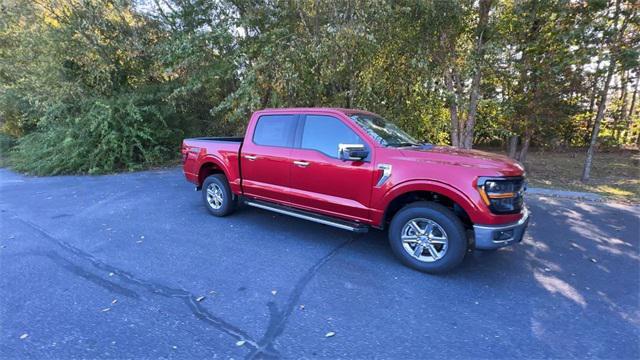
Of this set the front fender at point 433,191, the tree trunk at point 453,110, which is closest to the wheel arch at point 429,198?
the front fender at point 433,191

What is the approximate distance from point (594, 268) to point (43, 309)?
5742 mm

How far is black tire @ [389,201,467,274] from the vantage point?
3.43 meters

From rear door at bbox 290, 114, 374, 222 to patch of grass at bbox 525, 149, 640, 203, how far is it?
6378 mm

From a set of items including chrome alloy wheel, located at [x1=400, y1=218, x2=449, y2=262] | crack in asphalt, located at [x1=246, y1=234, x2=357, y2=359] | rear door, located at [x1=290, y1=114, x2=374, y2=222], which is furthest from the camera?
rear door, located at [x1=290, y1=114, x2=374, y2=222]

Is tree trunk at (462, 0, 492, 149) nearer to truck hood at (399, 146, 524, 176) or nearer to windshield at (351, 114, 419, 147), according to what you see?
windshield at (351, 114, 419, 147)

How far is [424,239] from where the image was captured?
3.64 metres

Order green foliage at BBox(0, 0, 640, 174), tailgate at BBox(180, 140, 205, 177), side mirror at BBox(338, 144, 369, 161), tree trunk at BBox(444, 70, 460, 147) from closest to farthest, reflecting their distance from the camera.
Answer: side mirror at BBox(338, 144, 369, 161) < tailgate at BBox(180, 140, 205, 177) < green foliage at BBox(0, 0, 640, 174) < tree trunk at BBox(444, 70, 460, 147)

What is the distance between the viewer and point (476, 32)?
25.0 feet

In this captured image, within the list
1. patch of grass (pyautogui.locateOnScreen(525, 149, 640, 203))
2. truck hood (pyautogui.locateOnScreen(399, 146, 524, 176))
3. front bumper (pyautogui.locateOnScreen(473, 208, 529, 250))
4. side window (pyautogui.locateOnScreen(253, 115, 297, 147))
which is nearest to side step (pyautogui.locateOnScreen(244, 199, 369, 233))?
side window (pyautogui.locateOnScreen(253, 115, 297, 147))

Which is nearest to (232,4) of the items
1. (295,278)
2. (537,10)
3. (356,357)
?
(537,10)

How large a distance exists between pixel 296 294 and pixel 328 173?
1.56 m

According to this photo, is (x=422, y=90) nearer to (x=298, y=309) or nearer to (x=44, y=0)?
(x=298, y=309)

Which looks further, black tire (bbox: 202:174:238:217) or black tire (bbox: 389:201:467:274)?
black tire (bbox: 202:174:238:217)

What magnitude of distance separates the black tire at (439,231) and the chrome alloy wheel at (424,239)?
1.0 inches
